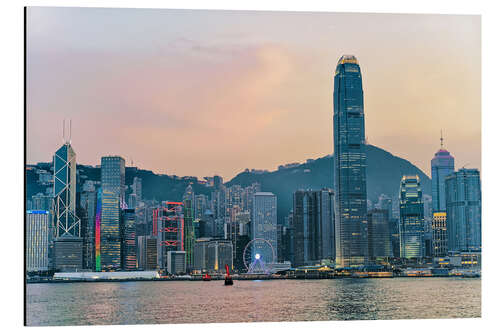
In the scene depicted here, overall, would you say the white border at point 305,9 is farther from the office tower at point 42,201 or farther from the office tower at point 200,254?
the office tower at point 200,254

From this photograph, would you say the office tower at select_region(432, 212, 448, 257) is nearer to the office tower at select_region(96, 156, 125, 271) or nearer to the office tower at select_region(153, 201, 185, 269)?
the office tower at select_region(153, 201, 185, 269)

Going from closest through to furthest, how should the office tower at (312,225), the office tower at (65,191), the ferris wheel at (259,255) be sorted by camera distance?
the office tower at (65,191)
the ferris wheel at (259,255)
the office tower at (312,225)

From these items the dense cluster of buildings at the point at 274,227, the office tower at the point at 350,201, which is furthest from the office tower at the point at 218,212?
the office tower at the point at 350,201

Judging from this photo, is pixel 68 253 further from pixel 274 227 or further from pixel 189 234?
pixel 274 227

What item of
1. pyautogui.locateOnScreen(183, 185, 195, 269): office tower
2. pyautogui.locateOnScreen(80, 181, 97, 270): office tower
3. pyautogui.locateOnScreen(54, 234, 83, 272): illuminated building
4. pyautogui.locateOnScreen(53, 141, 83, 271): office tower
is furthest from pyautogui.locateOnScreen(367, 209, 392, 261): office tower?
pyautogui.locateOnScreen(53, 141, 83, 271): office tower
